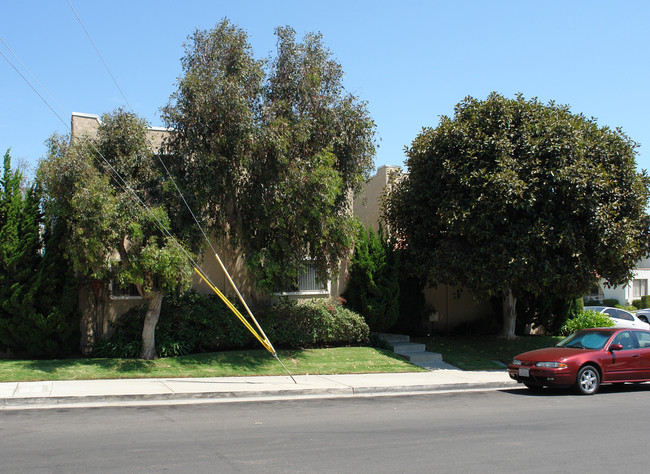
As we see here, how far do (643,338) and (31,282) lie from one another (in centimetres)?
1401

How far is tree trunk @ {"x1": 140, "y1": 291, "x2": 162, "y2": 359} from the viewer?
13.9 meters

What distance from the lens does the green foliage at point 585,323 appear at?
68.9 ft

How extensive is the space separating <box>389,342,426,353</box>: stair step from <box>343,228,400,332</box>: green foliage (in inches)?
35.0

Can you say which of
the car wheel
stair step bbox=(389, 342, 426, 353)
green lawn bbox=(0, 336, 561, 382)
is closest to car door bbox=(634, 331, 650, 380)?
the car wheel

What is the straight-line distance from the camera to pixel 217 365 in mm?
13844

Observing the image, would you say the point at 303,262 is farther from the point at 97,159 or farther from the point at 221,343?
the point at 97,159

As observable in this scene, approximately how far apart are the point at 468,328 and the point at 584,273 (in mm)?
6007

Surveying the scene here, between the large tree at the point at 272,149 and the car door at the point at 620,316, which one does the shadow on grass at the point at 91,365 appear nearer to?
the large tree at the point at 272,149

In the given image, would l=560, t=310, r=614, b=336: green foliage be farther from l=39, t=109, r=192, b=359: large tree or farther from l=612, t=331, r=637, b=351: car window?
l=39, t=109, r=192, b=359: large tree

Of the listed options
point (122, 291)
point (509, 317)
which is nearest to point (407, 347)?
point (509, 317)

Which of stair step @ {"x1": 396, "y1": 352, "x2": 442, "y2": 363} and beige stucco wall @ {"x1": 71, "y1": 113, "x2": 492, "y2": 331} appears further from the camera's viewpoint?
stair step @ {"x1": 396, "y1": 352, "x2": 442, "y2": 363}

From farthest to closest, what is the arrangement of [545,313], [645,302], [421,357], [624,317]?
[645,302]
[624,317]
[545,313]
[421,357]

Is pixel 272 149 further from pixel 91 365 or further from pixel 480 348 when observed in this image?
pixel 480 348

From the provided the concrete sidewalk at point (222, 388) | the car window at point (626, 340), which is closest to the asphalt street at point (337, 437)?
the concrete sidewalk at point (222, 388)
